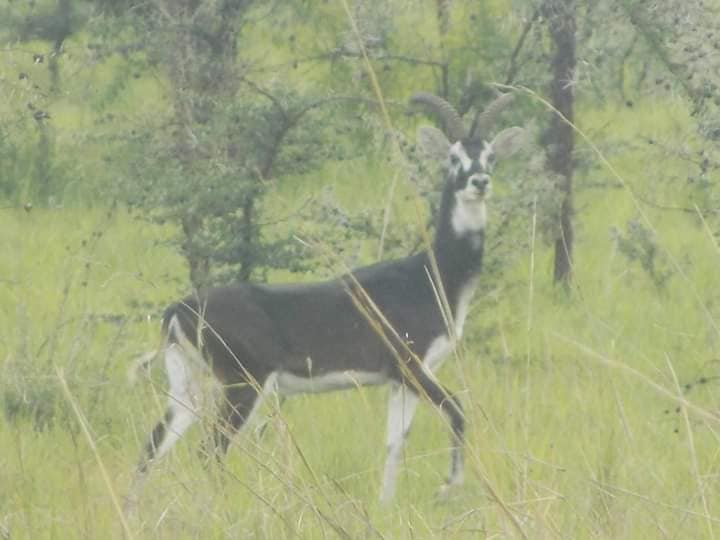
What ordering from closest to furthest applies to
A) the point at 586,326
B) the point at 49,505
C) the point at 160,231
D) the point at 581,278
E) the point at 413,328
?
the point at 49,505 → the point at 413,328 → the point at 586,326 → the point at 581,278 → the point at 160,231

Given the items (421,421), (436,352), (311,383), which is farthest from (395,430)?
(421,421)

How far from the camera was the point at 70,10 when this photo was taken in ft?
34.1

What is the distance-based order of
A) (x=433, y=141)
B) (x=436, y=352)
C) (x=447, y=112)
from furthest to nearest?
(x=433, y=141)
(x=447, y=112)
(x=436, y=352)

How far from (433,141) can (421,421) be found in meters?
1.34

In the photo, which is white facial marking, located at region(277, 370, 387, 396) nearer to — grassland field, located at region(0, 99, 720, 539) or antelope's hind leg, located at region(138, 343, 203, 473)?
grassland field, located at region(0, 99, 720, 539)

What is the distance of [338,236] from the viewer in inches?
340

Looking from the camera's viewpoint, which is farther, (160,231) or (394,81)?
(394,81)

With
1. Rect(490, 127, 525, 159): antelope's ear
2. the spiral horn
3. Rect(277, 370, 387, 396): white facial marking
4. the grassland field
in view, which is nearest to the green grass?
the grassland field

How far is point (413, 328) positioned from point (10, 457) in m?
1.90

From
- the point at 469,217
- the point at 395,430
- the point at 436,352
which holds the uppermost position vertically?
the point at 469,217

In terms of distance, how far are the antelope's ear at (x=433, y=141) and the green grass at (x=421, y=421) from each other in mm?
713

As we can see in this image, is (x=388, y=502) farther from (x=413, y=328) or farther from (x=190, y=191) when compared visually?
(x=190, y=191)

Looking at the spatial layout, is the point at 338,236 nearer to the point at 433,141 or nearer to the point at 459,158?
the point at 433,141

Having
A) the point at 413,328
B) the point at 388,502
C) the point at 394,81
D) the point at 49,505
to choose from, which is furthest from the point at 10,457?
the point at 394,81
